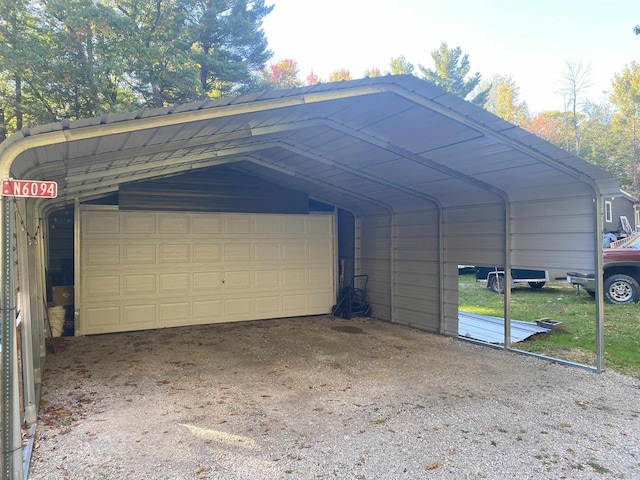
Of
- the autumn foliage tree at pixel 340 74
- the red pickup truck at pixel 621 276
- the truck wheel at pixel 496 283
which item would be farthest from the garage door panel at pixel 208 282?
the autumn foliage tree at pixel 340 74

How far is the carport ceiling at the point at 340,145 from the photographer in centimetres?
296

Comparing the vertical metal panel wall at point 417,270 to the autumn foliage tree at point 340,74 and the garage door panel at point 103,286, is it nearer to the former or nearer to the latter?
the garage door panel at point 103,286

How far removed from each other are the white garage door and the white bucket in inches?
9.9

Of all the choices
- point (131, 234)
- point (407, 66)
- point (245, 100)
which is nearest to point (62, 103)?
point (131, 234)

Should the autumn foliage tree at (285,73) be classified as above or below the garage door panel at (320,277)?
above

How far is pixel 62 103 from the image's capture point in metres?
11.1

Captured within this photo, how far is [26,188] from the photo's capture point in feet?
7.13

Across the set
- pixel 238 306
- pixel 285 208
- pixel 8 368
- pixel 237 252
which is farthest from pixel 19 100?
pixel 8 368

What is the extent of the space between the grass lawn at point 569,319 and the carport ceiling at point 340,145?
6.92ft

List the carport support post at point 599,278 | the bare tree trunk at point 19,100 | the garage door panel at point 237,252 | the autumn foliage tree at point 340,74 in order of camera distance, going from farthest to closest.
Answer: the autumn foliage tree at point 340,74, the bare tree trunk at point 19,100, the garage door panel at point 237,252, the carport support post at point 599,278

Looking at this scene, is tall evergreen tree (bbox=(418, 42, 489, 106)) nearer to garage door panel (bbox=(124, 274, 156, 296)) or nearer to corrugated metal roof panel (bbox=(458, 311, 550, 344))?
corrugated metal roof panel (bbox=(458, 311, 550, 344))

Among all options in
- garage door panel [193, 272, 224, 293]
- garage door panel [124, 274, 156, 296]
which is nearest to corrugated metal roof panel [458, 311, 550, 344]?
garage door panel [193, 272, 224, 293]

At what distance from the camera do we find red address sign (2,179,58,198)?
2.13 m

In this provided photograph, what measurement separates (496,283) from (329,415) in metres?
9.40
